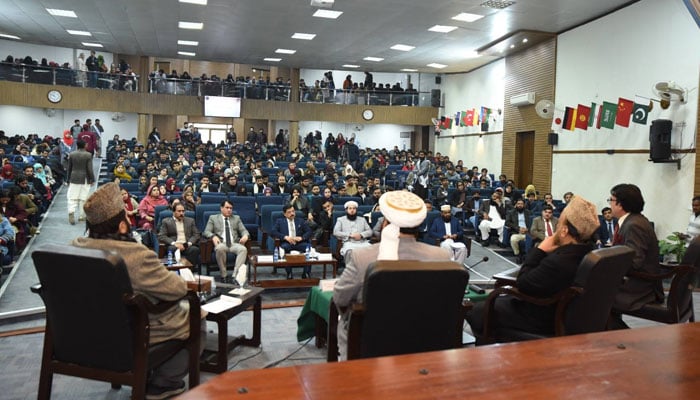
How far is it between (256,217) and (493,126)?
35.5ft

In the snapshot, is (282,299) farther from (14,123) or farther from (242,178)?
(14,123)

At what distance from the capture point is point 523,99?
14906 mm

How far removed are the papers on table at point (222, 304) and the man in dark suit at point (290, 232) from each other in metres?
3.40

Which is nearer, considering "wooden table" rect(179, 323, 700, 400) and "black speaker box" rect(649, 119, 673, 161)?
"wooden table" rect(179, 323, 700, 400)

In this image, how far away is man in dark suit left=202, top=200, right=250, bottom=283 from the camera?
22.5 feet

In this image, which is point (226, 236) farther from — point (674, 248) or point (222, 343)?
point (674, 248)

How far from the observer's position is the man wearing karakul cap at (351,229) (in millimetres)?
7602

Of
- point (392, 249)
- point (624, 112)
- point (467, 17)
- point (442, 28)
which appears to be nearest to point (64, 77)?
point (442, 28)

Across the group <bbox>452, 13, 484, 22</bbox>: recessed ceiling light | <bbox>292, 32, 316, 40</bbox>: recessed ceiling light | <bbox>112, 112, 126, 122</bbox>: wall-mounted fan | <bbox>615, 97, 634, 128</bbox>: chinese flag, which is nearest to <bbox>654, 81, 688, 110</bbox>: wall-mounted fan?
<bbox>615, 97, 634, 128</bbox>: chinese flag

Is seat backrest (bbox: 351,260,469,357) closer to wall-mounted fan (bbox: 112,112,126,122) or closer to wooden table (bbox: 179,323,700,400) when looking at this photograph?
wooden table (bbox: 179,323,700,400)

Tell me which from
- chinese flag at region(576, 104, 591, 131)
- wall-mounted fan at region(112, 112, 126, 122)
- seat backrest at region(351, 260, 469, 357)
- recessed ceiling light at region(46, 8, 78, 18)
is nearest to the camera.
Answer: seat backrest at region(351, 260, 469, 357)

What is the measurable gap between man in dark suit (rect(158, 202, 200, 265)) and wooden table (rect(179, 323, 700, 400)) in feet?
19.4

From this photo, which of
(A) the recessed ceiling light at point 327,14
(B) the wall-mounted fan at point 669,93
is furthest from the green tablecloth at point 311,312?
(A) the recessed ceiling light at point 327,14

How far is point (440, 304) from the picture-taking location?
8.46 ft
